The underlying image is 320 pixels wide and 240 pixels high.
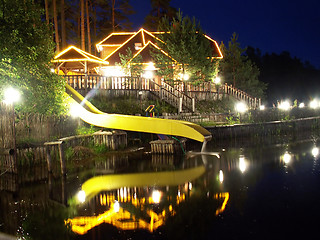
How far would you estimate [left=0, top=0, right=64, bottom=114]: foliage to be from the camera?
1214 cm

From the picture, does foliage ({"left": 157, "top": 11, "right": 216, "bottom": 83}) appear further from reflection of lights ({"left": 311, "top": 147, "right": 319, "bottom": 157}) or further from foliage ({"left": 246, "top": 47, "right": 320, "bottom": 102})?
foliage ({"left": 246, "top": 47, "right": 320, "bottom": 102})

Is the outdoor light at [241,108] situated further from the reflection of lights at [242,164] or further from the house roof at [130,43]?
the reflection of lights at [242,164]

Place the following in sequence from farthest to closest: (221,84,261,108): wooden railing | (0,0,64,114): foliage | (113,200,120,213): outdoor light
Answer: (221,84,261,108): wooden railing, (0,0,64,114): foliage, (113,200,120,213): outdoor light

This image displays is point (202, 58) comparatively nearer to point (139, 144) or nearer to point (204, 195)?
point (139, 144)

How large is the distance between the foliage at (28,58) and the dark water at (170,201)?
10.5ft

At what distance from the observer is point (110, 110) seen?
21141 millimetres

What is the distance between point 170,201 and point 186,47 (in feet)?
67.7

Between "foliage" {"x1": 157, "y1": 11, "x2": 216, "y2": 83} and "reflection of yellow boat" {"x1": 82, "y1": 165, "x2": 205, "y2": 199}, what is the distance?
16.0 meters

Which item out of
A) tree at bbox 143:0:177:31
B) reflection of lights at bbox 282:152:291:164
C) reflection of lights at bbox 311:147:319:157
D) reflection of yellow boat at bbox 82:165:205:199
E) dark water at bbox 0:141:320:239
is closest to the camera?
dark water at bbox 0:141:320:239

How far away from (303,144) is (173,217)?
1466cm

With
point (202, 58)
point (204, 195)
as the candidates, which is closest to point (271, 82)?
point (202, 58)

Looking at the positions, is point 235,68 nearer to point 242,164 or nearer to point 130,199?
point 242,164

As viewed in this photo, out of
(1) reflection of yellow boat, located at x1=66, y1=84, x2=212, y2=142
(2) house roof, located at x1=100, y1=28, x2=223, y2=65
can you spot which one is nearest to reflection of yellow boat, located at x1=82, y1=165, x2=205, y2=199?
(1) reflection of yellow boat, located at x1=66, y1=84, x2=212, y2=142

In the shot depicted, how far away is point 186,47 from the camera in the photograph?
1088 inches
